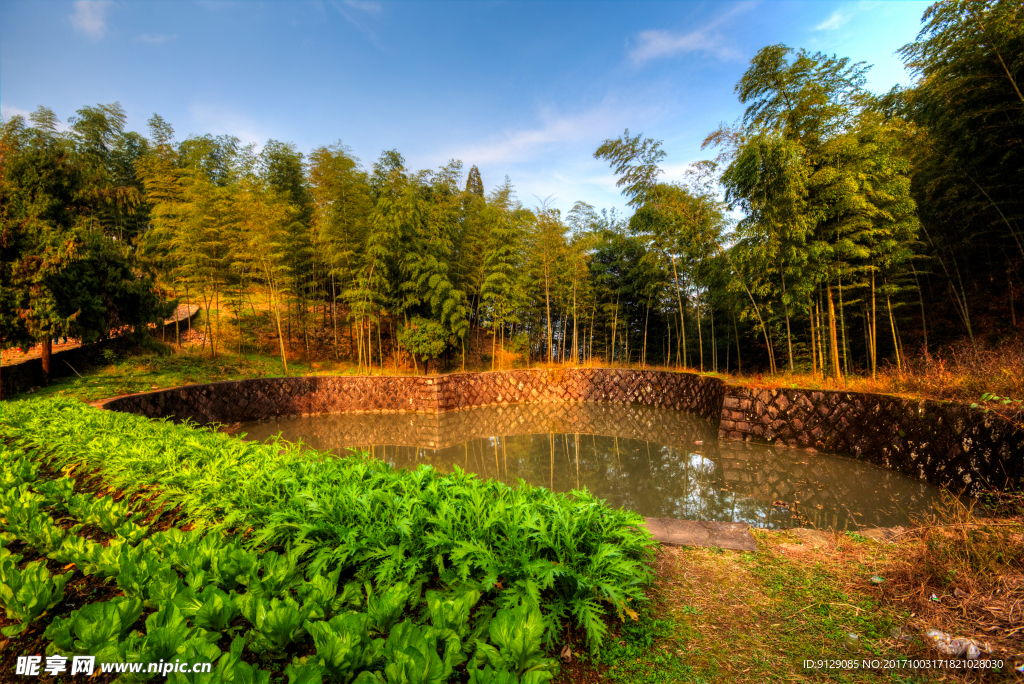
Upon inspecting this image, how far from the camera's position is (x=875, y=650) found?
1.31 meters

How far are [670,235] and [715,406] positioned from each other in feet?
14.1

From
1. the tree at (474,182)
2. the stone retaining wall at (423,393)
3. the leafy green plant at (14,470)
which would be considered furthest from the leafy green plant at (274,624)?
the tree at (474,182)

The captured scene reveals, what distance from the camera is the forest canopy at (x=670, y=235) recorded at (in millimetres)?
5750

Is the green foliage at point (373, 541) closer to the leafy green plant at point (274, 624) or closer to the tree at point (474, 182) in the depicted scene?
the leafy green plant at point (274, 624)

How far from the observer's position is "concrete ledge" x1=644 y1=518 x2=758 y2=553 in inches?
88.0

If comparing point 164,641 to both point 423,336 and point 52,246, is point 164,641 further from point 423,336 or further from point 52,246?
point 423,336

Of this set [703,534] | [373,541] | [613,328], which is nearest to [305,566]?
[373,541]

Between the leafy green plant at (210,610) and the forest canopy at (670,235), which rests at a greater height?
the forest canopy at (670,235)

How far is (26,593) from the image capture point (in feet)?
2.85

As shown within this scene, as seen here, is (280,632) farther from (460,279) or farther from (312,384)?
(460,279)

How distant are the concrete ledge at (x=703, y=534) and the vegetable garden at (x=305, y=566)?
72cm

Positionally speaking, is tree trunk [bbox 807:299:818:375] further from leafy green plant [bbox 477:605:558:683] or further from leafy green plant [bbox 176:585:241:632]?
leafy green plant [bbox 176:585:241:632]

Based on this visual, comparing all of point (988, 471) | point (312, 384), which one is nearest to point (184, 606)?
point (988, 471)

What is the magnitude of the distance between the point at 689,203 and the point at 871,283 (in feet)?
12.4
